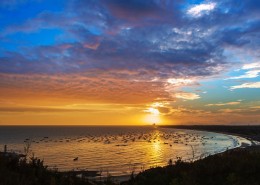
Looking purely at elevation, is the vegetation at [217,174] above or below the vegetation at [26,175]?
below

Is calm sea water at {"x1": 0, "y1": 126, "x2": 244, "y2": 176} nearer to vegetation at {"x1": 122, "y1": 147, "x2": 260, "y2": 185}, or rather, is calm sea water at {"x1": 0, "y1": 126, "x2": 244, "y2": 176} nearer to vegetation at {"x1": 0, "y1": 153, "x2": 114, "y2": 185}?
vegetation at {"x1": 122, "y1": 147, "x2": 260, "y2": 185}

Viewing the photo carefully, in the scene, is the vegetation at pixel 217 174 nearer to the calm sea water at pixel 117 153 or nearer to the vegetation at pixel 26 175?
the vegetation at pixel 26 175

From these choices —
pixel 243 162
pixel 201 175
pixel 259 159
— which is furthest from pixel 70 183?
pixel 259 159

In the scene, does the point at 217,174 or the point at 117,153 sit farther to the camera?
the point at 117,153

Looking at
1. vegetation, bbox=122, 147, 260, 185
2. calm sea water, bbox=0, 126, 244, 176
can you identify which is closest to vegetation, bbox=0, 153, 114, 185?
vegetation, bbox=122, 147, 260, 185

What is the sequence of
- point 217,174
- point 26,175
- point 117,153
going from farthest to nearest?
point 117,153 → point 217,174 → point 26,175

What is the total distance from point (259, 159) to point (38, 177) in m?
10.9

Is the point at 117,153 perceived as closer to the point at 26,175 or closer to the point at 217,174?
the point at 217,174

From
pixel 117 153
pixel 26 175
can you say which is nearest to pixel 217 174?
pixel 26 175

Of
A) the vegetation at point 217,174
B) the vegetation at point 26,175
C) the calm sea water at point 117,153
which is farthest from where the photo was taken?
the calm sea water at point 117,153

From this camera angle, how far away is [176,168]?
17.6 metres

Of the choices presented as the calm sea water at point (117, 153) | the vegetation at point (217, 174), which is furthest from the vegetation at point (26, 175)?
the calm sea water at point (117, 153)

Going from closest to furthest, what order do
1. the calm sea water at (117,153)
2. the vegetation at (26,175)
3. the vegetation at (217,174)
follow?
1. the vegetation at (26,175)
2. the vegetation at (217,174)
3. the calm sea water at (117,153)

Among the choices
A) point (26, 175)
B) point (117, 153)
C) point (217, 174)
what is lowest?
point (117, 153)
